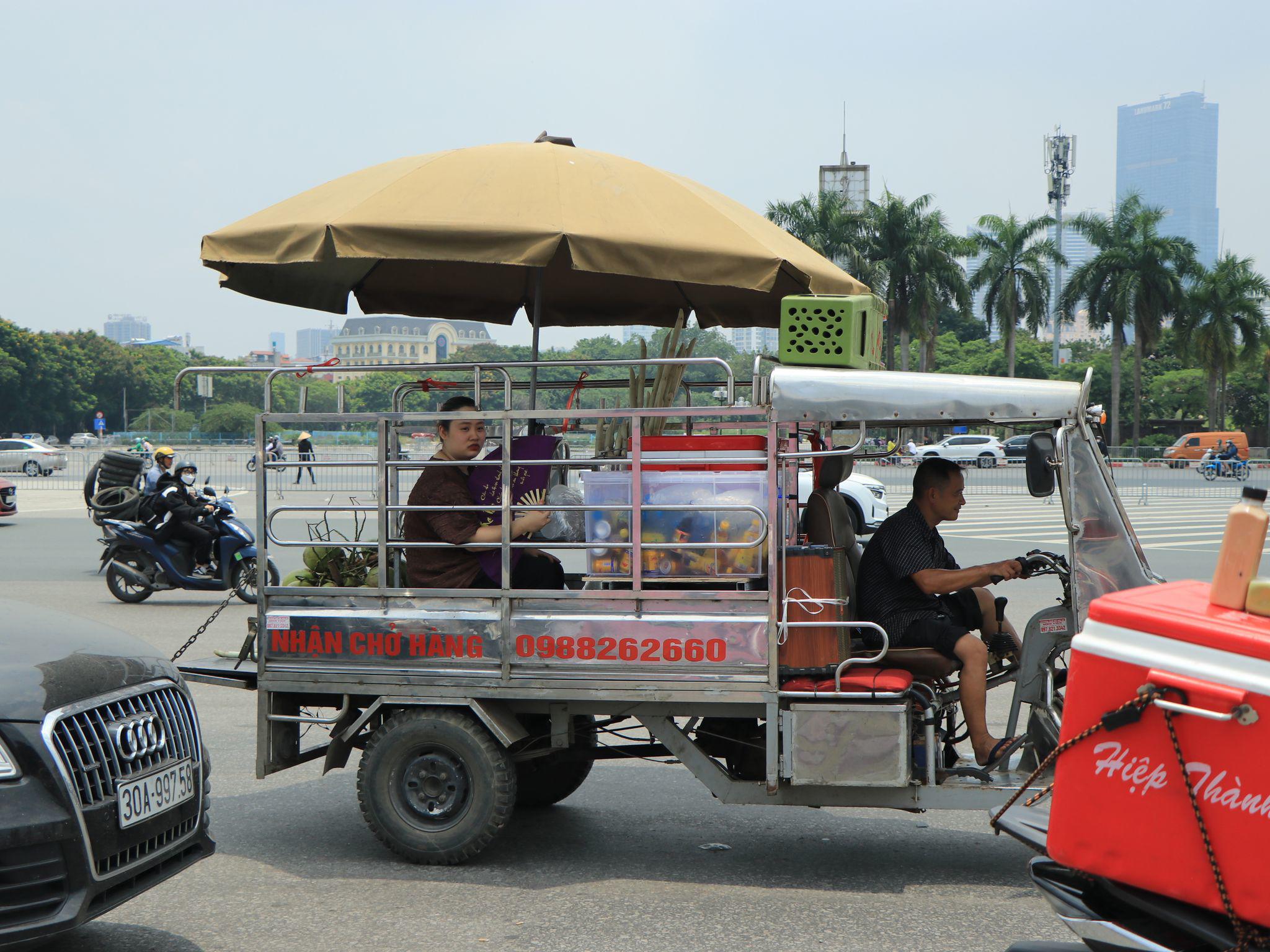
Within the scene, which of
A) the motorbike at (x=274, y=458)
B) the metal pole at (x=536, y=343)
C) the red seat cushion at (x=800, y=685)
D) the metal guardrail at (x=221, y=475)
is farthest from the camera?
the metal guardrail at (x=221, y=475)

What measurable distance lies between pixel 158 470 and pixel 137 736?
1044 cm

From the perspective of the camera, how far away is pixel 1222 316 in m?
59.2

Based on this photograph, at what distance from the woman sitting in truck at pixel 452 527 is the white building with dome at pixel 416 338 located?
53 centimetres

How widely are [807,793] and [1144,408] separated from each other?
72786 millimetres

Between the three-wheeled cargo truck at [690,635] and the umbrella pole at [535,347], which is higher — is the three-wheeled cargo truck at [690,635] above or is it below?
below

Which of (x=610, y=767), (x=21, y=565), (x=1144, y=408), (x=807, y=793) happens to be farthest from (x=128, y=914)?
(x=1144, y=408)

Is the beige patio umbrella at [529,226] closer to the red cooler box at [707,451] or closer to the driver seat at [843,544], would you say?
the red cooler box at [707,451]

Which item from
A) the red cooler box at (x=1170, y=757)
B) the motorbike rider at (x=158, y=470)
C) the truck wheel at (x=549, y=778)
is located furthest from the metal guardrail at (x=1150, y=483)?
the red cooler box at (x=1170, y=757)

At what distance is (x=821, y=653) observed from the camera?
15.5 feet

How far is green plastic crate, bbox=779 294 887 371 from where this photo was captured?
15.5 ft

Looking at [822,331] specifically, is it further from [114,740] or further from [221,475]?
[221,475]

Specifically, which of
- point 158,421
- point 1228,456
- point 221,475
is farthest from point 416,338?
point 158,421

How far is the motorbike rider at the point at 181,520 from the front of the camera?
12.4 meters

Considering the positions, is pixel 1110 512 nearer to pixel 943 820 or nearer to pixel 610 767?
pixel 943 820
